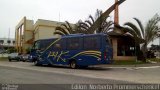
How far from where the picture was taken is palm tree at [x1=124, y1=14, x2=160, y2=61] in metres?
36.6

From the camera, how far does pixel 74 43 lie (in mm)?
27859

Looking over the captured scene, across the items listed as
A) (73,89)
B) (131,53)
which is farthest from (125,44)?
(73,89)

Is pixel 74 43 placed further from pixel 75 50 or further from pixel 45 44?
pixel 45 44

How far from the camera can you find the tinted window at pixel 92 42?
25.8m

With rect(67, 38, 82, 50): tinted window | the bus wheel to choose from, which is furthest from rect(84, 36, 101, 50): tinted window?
the bus wheel

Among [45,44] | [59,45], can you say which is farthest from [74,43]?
[45,44]

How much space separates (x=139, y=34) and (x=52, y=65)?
39.6 feet

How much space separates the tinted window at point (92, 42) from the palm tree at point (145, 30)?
12109 millimetres

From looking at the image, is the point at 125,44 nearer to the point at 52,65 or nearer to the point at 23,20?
the point at 52,65

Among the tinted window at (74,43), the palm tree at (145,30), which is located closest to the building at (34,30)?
the palm tree at (145,30)

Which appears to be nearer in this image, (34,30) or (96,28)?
(96,28)

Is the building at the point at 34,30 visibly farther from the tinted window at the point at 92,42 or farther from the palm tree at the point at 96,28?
the tinted window at the point at 92,42

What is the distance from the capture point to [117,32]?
3994 centimetres

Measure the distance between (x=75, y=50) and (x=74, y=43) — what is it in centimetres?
70
